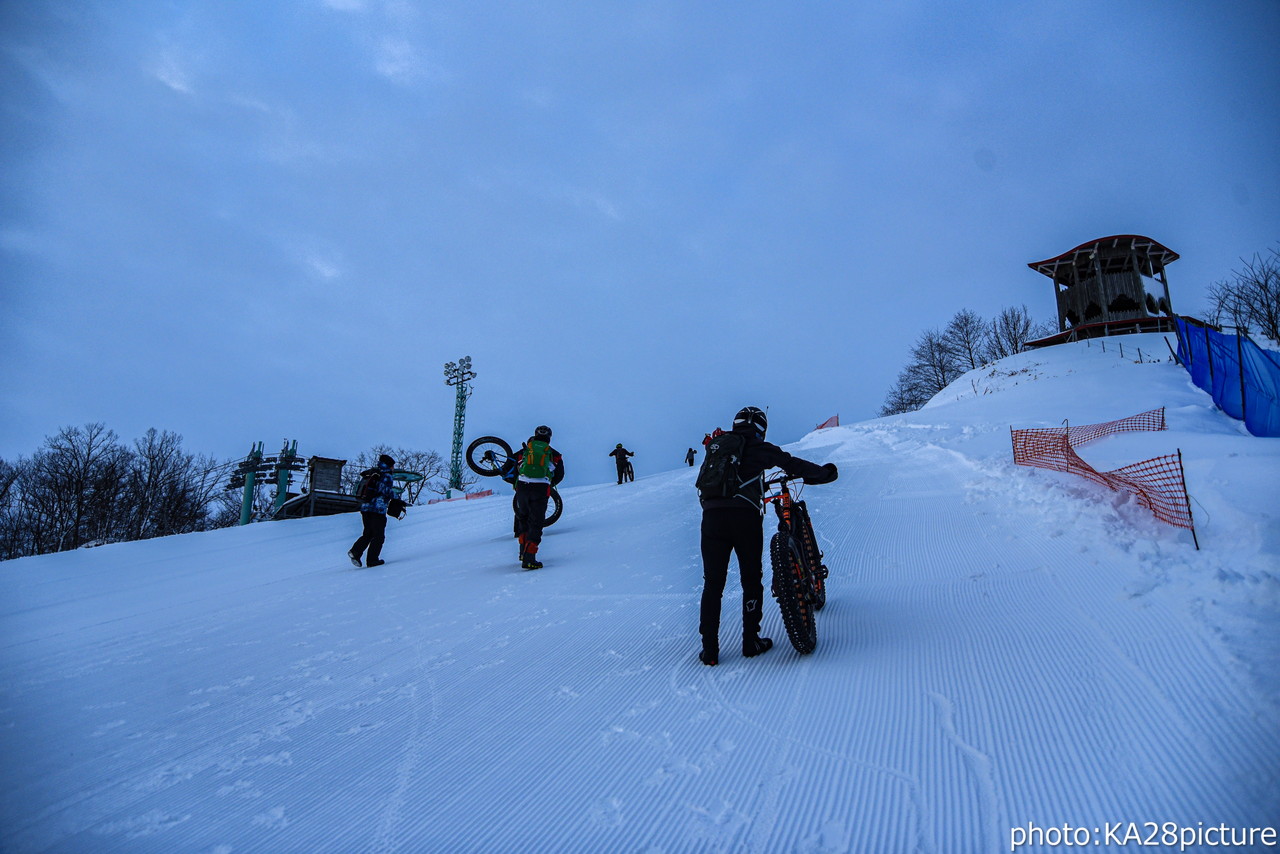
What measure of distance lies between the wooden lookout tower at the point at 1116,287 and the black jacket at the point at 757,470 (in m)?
40.0

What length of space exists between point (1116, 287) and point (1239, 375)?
27702 millimetres

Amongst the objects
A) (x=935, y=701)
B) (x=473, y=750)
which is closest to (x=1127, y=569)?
(x=935, y=701)

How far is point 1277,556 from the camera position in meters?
3.48

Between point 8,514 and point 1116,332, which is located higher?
point 1116,332

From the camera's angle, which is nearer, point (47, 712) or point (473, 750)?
point (473, 750)

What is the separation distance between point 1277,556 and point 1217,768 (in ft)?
7.72

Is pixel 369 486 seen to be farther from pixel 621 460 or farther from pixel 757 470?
pixel 621 460

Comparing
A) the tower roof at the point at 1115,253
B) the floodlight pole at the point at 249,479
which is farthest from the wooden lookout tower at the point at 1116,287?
the floodlight pole at the point at 249,479

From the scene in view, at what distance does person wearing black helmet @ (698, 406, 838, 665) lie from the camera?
3.84 m

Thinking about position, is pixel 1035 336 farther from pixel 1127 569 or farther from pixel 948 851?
pixel 948 851

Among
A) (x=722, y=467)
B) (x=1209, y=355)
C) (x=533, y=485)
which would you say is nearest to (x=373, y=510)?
(x=533, y=485)

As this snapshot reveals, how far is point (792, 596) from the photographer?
11.8 feet

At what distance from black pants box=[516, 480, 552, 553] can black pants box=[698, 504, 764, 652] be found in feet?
14.2

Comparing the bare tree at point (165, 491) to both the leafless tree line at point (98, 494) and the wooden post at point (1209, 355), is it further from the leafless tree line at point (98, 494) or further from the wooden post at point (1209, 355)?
the wooden post at point (1209, 355)
